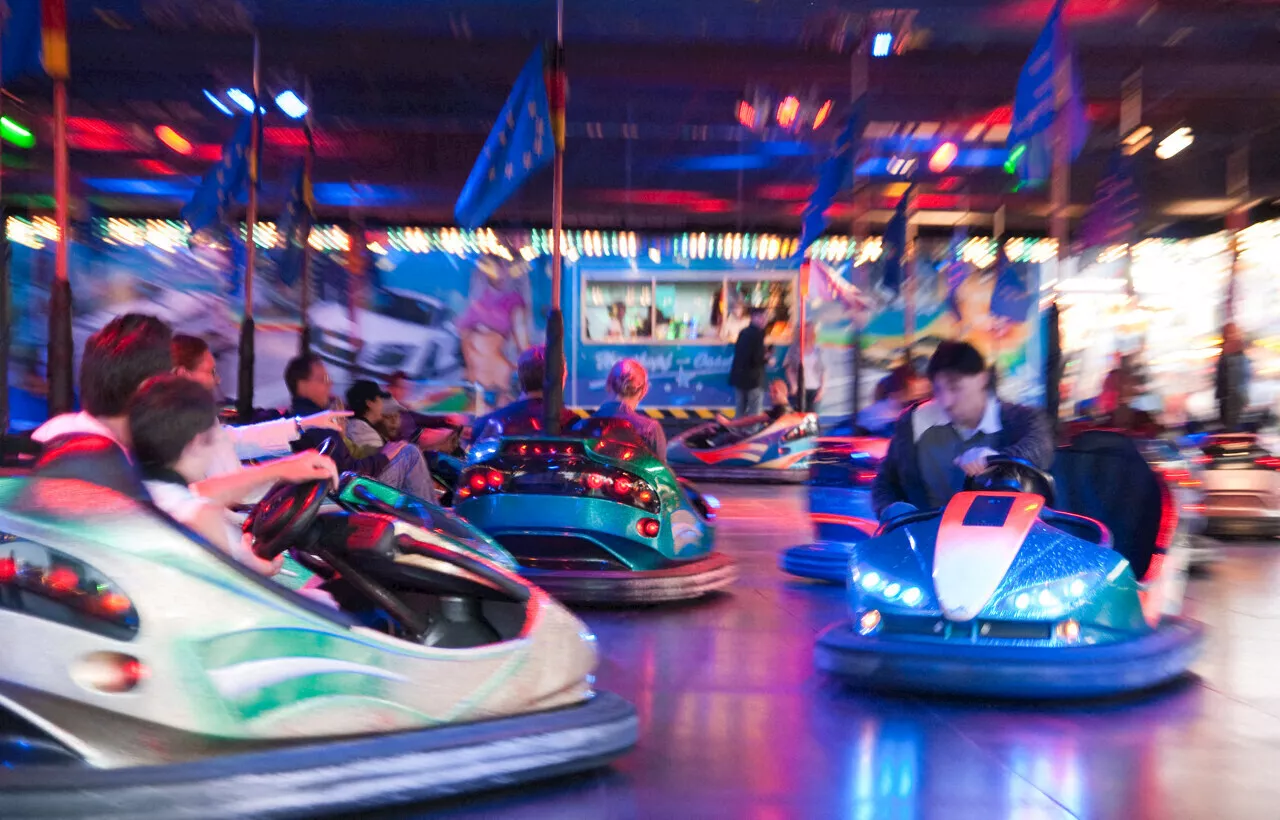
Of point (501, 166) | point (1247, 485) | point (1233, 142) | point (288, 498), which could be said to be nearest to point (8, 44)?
point (501, 166)

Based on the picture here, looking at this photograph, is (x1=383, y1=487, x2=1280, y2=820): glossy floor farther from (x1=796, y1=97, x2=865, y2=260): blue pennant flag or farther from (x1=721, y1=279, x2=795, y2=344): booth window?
(x1=721, y1=279, x2=795, y2=344): booth window

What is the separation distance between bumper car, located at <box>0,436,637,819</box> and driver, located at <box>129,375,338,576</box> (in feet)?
0.21

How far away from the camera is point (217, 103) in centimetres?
1092

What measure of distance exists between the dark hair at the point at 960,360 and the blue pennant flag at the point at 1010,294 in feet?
40.7

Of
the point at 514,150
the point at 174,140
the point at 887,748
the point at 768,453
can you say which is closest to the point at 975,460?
the point at 887,748

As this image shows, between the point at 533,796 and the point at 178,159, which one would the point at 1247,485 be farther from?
the point at 178,159

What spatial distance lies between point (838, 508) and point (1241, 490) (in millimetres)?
3721

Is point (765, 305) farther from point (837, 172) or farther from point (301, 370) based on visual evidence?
point (301, 370)

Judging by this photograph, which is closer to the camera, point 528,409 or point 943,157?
point 528,409

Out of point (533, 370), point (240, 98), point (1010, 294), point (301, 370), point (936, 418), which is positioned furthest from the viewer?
point (1010, 294)

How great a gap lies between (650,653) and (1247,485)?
567 centimetres

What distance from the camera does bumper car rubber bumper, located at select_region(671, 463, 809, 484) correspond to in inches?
529

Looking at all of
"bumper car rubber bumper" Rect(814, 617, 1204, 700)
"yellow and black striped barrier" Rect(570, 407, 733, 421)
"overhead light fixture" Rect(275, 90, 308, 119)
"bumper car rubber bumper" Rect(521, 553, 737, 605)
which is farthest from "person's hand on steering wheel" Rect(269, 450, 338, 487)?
"yellow and black striped barrier" Rect(570, 407, 733, 421)

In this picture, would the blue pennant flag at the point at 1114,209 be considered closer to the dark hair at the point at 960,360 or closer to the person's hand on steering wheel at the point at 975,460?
the dark hair at the point at 960,360
